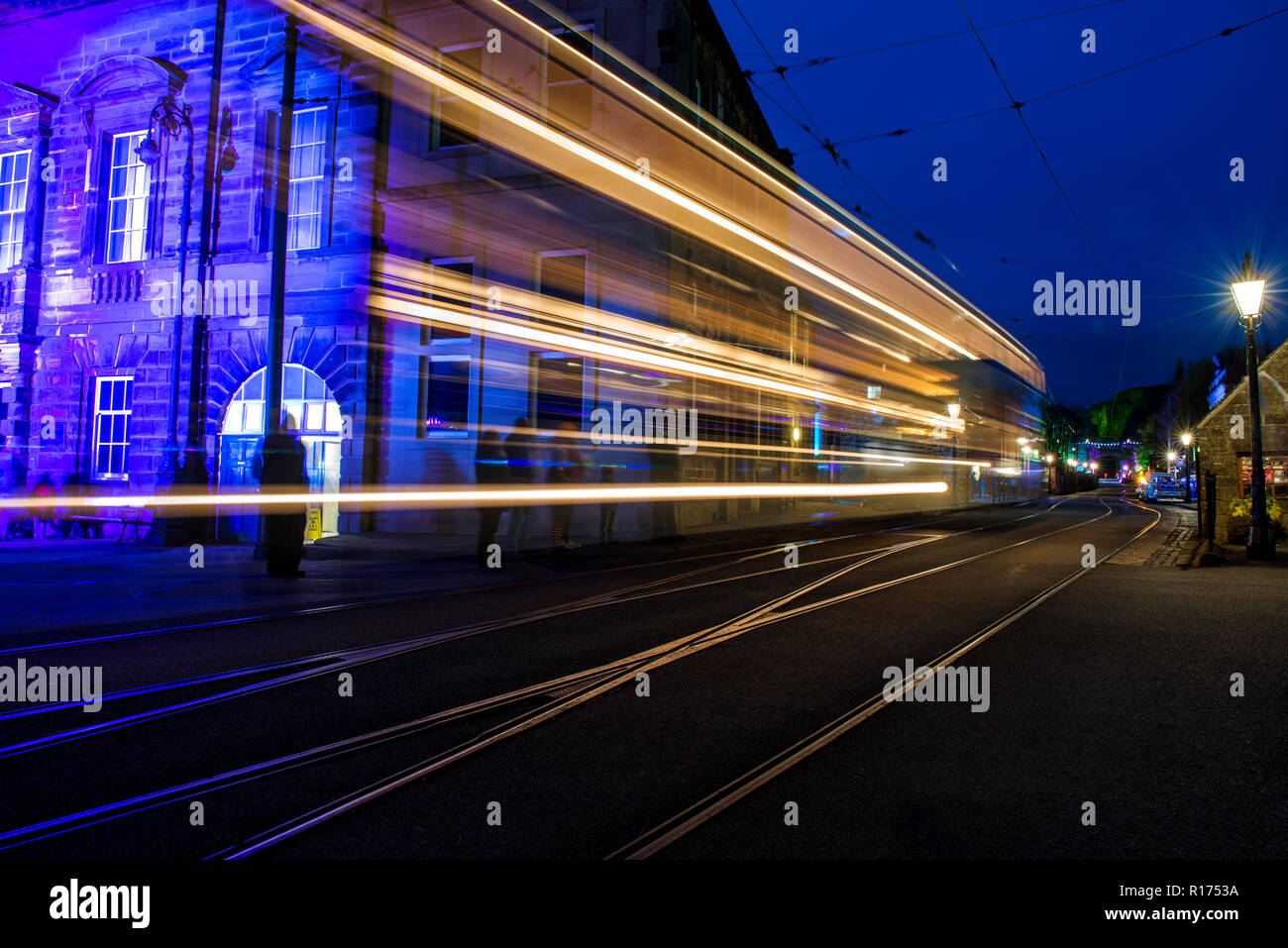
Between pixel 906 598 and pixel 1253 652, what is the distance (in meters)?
2.92

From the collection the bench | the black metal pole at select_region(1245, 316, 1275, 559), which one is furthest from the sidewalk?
the black metal pole at select_region(1245, 316, 1275, 559)

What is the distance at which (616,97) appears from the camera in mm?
17609

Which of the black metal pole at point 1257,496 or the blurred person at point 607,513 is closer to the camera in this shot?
the black metal pole at point 1257,496

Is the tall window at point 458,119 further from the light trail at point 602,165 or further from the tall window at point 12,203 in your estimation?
the tall window at point 12,203

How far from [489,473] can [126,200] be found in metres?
14.6

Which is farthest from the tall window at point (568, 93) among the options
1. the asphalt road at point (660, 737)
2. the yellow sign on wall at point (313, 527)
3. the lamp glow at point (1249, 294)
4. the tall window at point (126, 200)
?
the asphalt road at point (660, 737)

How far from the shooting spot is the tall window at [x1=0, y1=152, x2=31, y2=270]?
64.0 ft

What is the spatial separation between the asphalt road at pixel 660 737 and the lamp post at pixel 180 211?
1236cm

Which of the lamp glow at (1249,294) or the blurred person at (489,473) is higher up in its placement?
the lamp glow at (1249,294)

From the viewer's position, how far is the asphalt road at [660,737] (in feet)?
9.25

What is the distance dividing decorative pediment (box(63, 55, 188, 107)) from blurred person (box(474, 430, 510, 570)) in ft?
45.3

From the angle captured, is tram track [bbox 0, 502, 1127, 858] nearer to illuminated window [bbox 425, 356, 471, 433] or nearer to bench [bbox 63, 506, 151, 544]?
illuminated window [bbox 425, 356, 471, 433]

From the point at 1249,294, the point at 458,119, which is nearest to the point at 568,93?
the point at 458,119
